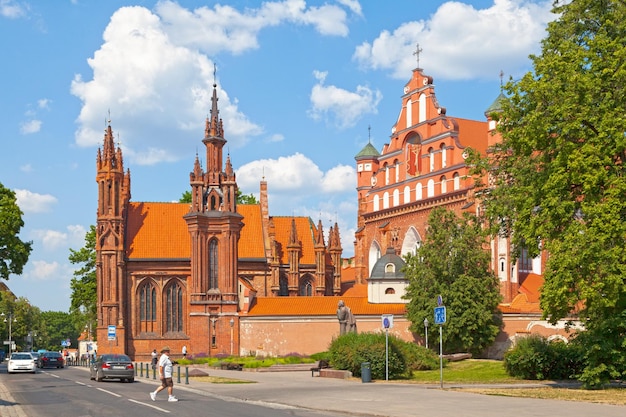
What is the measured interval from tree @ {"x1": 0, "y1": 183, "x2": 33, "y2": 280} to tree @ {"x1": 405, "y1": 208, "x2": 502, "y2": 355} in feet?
84.6

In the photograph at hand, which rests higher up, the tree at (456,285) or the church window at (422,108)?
the church window at (422,108)

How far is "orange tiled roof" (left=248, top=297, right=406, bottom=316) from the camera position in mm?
63438

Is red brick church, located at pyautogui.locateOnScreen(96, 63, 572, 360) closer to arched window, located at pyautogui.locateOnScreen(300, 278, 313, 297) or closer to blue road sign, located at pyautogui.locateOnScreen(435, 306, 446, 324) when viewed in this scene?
arched window, located at pyautogui.locateOnScreen(300, 278, 313, 297)

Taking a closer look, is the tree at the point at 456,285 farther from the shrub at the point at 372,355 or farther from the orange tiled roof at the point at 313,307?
the shrub at the point at 372,355

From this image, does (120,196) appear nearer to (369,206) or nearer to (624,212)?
(369,206)

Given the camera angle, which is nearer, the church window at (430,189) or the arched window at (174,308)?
the church window at (430,189)

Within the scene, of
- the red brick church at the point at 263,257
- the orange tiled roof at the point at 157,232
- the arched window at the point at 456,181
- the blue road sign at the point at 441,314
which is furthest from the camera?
the orange tiled roof at the point at 157,232

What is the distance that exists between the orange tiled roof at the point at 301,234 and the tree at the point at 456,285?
25680 mm

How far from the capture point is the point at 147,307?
74000mm

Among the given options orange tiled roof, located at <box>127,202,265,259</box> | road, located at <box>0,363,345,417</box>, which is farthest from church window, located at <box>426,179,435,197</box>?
road, located at <box>0,363,345,417</box>

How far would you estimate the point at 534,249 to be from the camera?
31203mm

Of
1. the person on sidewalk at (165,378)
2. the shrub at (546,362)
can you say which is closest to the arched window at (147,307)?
the shrub at (546,362)

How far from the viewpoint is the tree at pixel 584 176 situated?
28047 mm

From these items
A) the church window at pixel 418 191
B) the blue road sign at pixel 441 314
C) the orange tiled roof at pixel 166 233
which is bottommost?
the blue road sign at pixel 441 314
